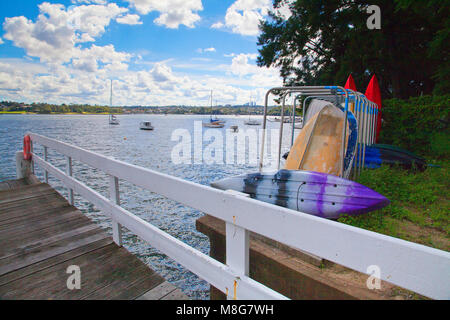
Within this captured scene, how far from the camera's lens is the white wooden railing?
0.93 meters

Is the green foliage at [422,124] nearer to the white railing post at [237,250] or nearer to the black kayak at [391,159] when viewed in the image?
the black kayak at [391,159]

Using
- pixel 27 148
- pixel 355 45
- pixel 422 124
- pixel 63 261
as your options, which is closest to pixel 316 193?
pixel 63 261

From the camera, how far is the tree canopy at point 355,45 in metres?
13.9

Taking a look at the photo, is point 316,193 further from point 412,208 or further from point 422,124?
point 422,124

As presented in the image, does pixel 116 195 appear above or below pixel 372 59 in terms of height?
below

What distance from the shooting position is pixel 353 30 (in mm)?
14875

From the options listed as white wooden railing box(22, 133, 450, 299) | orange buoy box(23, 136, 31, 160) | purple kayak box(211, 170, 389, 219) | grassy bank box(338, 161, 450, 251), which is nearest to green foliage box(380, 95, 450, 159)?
grassy bank box(338, 161, 450, 251)

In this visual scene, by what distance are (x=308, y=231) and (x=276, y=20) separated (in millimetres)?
22534

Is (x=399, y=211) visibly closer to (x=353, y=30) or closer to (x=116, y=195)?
(x=116, y=195)

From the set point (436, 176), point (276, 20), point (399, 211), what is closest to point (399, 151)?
point (436, 176)

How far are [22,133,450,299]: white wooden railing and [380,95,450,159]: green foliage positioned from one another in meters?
9.47

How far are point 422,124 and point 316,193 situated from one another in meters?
7.73

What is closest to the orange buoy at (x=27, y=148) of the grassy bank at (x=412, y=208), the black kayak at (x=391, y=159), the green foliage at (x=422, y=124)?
the grassy bank at (x=412, y=208)

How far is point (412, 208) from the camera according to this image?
4.49 metres
